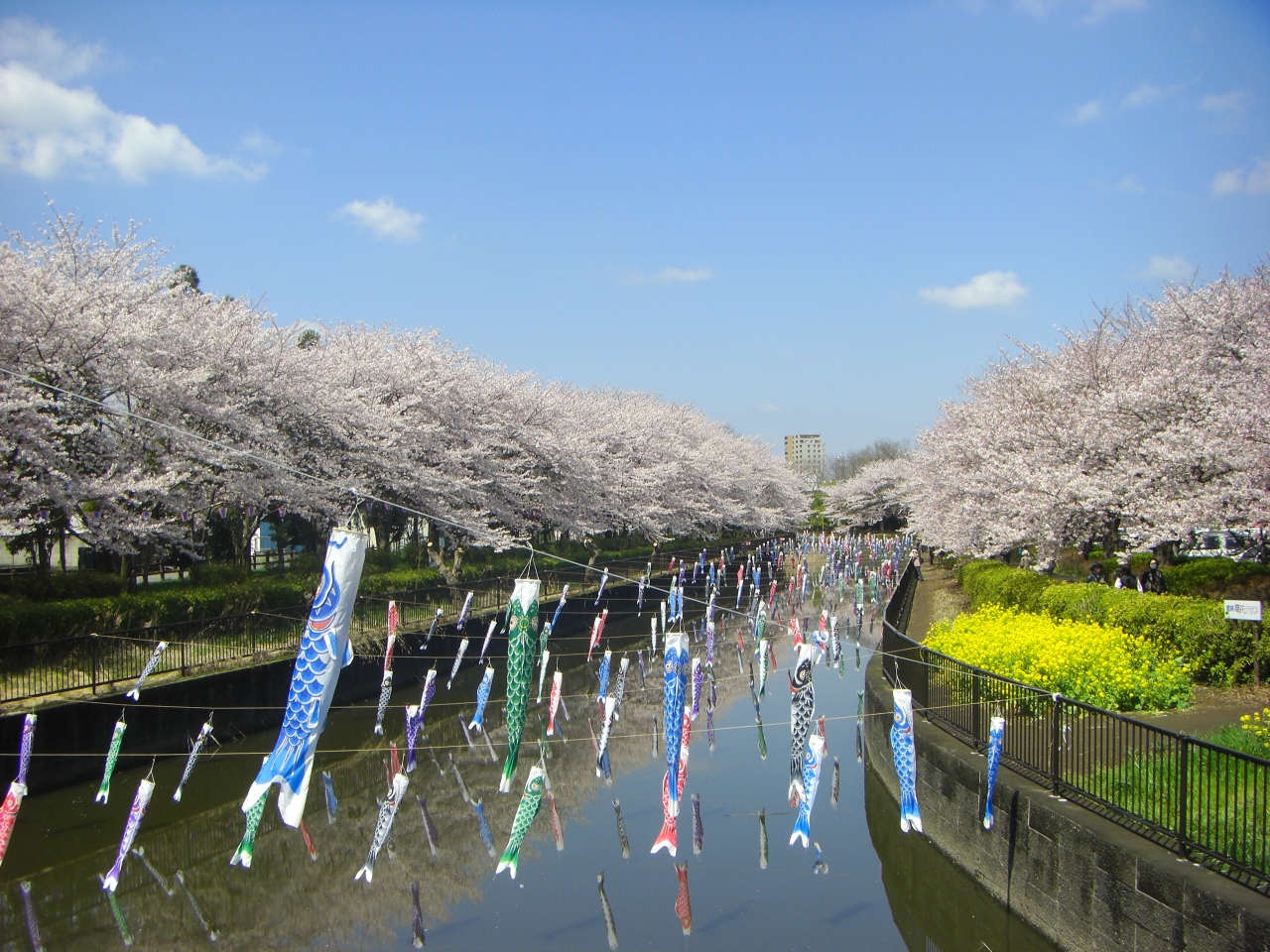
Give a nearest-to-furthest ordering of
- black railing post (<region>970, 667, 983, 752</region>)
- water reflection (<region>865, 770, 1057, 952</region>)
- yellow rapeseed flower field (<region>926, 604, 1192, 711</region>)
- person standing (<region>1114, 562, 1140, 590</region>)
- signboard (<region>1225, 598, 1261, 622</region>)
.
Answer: water reflection (<region>865, 770, 1057, 952</region>) < black railing post (<region>970, 667, 983, 752</region>) < signboard (<region>1225, 598, 1261, 622</region>) < yellow rapeseed flower field (<region>926, 604, 1192, 711</region>) < person standing (<region>1114, 562, 1140, 590</region>)

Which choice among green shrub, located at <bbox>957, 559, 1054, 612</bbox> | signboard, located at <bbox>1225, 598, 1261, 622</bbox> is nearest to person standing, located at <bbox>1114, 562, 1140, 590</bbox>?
green shrub, located at <bbox>957, 559, 1054, 612</bbox>

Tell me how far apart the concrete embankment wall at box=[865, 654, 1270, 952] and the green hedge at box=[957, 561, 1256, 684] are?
4434 millimetres

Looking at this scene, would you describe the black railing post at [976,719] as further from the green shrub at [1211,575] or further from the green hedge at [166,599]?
the green shrub at [1211,575]

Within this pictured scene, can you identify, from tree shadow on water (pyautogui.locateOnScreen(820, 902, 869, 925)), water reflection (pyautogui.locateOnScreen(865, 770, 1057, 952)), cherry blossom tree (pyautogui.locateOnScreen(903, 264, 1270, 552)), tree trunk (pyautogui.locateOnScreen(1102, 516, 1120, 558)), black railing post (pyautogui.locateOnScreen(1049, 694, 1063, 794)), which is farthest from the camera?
tree trunk (pyautogui.locateOnScreen(1102, 516, 1120, 558))

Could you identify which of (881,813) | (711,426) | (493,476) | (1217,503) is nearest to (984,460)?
(1217,503)

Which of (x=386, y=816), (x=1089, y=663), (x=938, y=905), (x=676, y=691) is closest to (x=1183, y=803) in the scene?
(x=938, y=905)

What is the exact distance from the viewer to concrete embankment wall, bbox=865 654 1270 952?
19.9 ft

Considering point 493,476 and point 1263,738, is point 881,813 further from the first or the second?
point 493,476

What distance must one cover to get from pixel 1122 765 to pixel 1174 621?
6212 millimetres

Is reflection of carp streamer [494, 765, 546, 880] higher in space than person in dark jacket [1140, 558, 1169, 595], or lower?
lower

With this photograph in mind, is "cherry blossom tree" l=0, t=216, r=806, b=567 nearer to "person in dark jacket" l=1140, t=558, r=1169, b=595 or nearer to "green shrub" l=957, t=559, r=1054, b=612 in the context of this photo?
"green shrub" l=957, t=559, r=1054, b=612

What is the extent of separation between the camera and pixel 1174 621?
13148 millimetres

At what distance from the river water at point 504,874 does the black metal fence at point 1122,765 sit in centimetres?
145


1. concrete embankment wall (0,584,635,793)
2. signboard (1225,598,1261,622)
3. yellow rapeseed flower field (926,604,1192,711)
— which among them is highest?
Answer: signboard (1225,598,1261,622)
